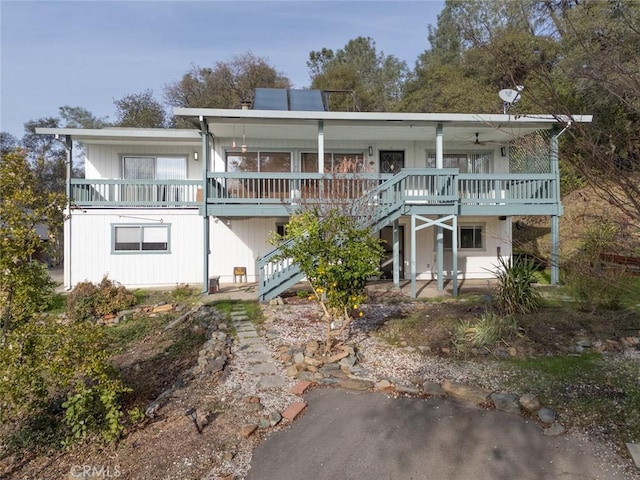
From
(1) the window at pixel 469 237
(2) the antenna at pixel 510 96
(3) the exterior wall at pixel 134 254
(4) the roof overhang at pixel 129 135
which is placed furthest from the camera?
(1) the window at pixel 469 237

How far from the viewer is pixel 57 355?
354cm

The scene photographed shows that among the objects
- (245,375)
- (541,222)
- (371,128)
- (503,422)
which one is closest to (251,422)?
(245,375)

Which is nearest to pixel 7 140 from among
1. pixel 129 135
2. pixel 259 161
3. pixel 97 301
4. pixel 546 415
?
pixel 129 135

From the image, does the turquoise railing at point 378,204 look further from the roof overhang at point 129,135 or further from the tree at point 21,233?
the roof overhang at point 129,135

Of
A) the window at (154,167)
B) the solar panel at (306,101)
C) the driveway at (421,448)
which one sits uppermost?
the solar panel at (306,101)

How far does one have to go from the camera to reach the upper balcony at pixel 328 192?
34.0 feet

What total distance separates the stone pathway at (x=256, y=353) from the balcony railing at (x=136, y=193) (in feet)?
19.5

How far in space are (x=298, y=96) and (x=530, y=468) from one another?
522 inches

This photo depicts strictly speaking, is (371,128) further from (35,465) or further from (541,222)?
(541,222)

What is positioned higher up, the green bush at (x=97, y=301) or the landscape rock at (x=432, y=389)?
the green bush at (x=97, y=301)

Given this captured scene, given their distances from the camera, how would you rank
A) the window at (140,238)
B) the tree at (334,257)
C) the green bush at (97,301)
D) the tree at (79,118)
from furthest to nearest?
the tree at (79,118)
the window at (140,238)
the green bush at (97,301)
the tree at (334,257)

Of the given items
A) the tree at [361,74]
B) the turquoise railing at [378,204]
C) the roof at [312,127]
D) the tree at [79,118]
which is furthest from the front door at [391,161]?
the tree at [79,118]

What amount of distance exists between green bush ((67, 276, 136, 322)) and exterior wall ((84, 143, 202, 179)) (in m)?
5.08

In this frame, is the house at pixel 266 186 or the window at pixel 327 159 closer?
the house at pixel 266 186
